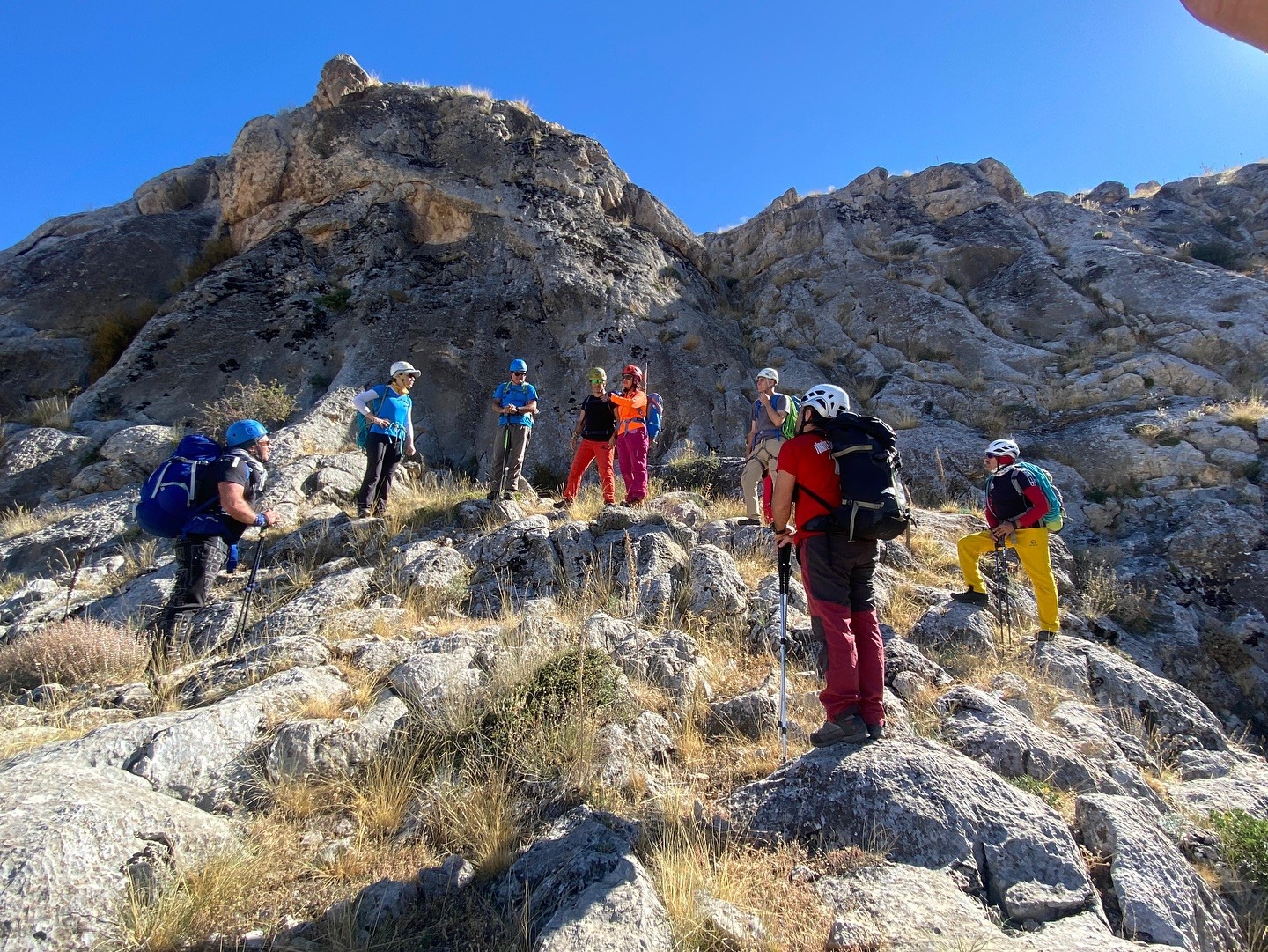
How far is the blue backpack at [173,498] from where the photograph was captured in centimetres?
510

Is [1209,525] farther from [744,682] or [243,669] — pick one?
[243,669]

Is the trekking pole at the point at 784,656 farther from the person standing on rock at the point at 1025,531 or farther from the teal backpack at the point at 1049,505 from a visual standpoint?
the teal backpack at the point at 1049,505

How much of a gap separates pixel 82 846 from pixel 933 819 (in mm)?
3840

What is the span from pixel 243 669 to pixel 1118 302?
A: 60.2 feet

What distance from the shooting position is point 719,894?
266cm

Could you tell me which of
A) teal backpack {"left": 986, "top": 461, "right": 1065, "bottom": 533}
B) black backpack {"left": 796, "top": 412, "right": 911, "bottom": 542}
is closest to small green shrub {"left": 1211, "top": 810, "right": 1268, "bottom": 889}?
black backpack {"left": 796, "top": 412, "right": 911, "bottom": 542}

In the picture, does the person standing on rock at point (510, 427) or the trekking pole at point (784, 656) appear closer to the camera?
the trekking pole at point (784, 656)

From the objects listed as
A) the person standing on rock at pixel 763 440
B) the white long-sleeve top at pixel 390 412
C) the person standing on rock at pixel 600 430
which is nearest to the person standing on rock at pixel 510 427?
the person standing on rock at pixel 600 430

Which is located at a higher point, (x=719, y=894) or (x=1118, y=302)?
(x=1118, y=302)

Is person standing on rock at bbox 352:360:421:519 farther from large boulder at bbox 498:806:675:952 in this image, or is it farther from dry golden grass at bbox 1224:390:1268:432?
dry golden grass at bbox 1224:390:1268:432

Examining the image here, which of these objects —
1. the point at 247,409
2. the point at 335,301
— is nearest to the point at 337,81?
the point at 335,301

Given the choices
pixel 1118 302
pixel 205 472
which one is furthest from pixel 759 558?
pixel 1118 302

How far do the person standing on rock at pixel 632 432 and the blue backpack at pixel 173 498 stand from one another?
471 centimetres

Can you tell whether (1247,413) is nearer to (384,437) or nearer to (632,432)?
(632,432)
